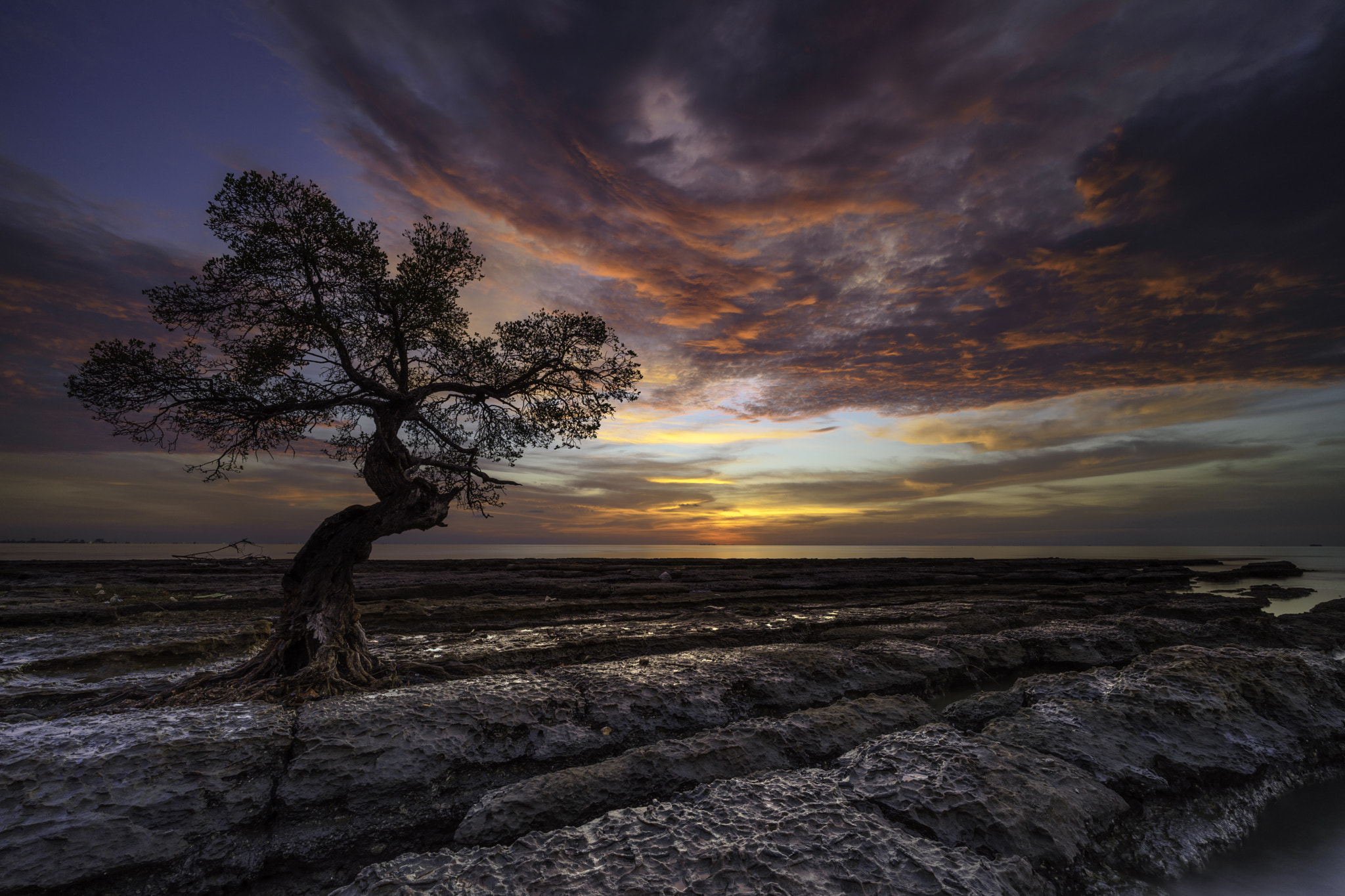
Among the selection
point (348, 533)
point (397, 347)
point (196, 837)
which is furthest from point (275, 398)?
point (196, 837)

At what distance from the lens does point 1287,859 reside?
421 centimetres

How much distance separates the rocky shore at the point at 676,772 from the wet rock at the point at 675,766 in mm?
23

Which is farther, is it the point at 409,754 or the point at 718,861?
the point at 409,754

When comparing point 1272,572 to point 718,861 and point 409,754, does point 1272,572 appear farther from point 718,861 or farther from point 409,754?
point 409,754

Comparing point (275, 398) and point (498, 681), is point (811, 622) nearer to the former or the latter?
point (498, 681)

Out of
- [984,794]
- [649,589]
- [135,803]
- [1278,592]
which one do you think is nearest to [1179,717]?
[984,794]

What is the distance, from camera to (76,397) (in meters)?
7.35

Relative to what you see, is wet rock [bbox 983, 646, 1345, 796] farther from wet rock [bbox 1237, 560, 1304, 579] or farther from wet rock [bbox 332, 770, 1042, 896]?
wet rock [bbox 1237, 560, 1304, 579]

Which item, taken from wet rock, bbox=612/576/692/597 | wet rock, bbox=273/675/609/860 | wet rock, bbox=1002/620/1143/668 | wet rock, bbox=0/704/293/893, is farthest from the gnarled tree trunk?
wet rock, bbox=612/576/692/597

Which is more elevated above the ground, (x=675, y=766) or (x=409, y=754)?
(x=409, y=754)

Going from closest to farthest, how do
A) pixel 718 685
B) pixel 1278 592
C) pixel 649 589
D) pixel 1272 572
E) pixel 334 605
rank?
1. pixel 718 685
2. pixel 334 605
3. pixel 649 589
4. pixel 1278 592
5. pixel 1272 572

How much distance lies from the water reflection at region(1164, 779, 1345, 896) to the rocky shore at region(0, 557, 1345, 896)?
13cm

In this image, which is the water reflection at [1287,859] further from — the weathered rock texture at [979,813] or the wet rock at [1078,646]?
the wet rock at [1078,646]

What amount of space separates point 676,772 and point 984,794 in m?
2.42
